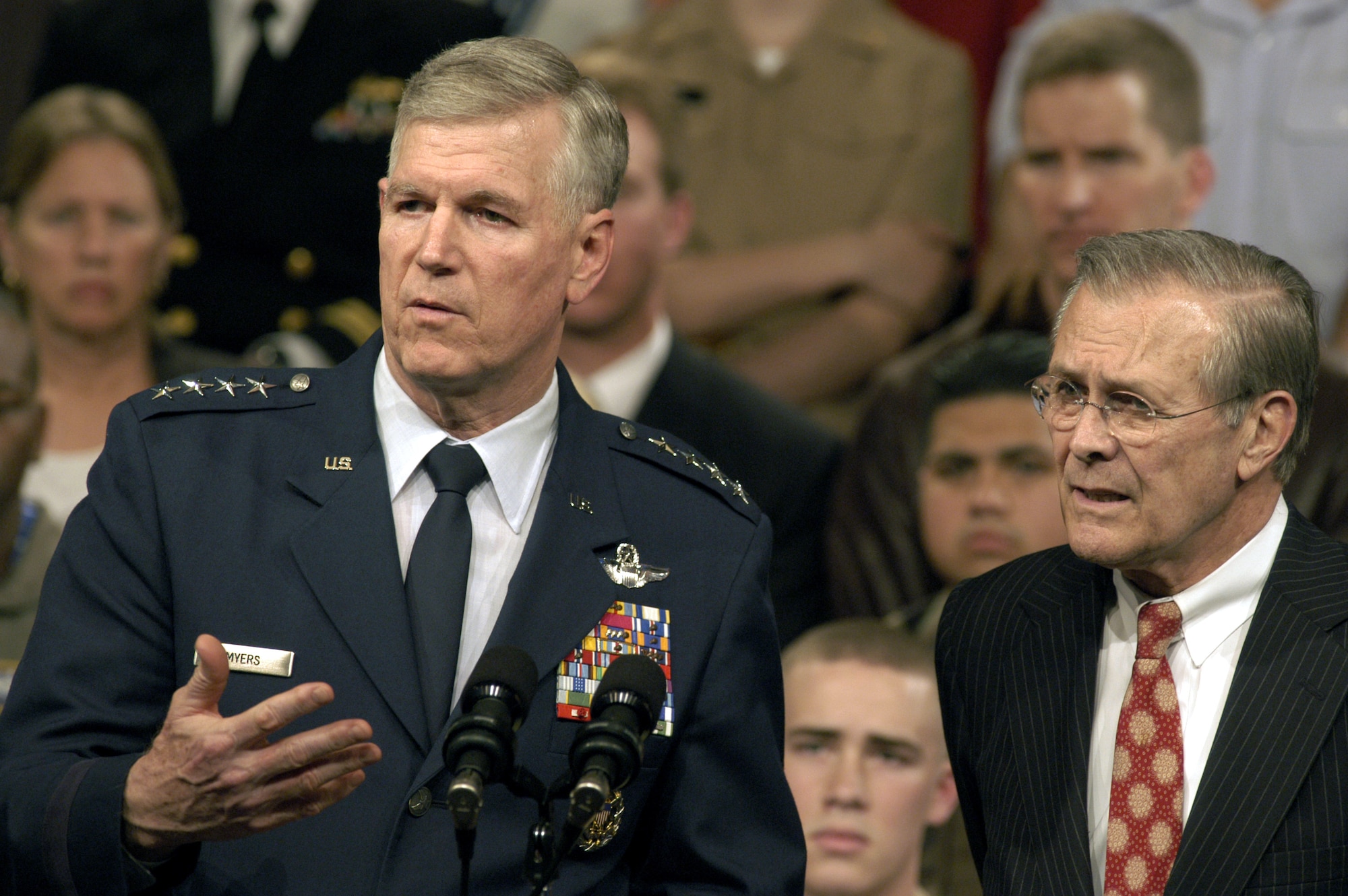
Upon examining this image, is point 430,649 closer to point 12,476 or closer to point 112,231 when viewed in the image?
point 12,476

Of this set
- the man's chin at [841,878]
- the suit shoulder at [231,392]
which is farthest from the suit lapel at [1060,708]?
the man's chin at [841,878]

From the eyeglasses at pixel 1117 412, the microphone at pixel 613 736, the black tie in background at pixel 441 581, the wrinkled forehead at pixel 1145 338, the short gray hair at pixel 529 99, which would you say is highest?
the short gray hair at pixel 529 99

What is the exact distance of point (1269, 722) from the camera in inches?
86.1

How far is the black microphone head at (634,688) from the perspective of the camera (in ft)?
5.99

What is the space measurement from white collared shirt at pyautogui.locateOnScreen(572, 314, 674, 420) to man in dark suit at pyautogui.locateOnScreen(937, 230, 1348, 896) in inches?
83.2

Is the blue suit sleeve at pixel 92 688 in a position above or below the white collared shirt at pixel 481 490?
below

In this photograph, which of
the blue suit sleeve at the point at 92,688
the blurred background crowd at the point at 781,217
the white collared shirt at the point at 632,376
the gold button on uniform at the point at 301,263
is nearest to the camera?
the blue suit sleeve at the point at 92,688

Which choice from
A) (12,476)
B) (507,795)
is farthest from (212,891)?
(12,476)

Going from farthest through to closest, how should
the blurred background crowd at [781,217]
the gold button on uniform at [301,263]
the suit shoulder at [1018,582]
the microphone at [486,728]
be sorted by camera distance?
the gold button on uniform at [301,263], the blurred background crowd at [781,217], the suit shoulder at [1018,582], the microphone at [486,728]

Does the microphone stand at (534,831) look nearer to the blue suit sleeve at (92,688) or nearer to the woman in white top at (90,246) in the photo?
the blue suit sleeve at (92,688)

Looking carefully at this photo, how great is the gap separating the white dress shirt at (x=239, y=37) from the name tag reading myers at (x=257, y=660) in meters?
3.21

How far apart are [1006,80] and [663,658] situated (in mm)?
3107

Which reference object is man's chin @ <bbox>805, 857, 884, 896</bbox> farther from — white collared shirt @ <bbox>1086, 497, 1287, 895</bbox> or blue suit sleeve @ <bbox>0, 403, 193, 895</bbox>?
blue suit sleeve @ <bbox>0, 403, 193, 895</bbox>

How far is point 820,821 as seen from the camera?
3633 millimetres
